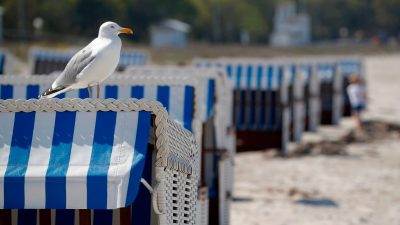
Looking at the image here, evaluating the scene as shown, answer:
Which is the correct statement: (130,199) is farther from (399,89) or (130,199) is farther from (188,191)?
(399,89)

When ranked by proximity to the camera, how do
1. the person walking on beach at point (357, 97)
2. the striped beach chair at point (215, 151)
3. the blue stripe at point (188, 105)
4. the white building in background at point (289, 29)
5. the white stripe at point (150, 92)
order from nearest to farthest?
the blue stripe at point (188, 105) < the white stripe at point (150, 92) < the striped beach chair at point (215, 151) < the person walking on beach at point (357, 97) < the white building in background at point (289, 29)

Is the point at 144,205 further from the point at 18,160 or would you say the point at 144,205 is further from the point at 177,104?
the point at 177,104

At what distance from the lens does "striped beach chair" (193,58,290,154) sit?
42.0 feet

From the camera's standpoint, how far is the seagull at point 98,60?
4312mm

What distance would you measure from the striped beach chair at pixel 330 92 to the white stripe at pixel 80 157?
14203 mm

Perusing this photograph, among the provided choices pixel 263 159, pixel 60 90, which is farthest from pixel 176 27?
pixel 60 90

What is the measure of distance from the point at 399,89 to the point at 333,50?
4003 centimetres

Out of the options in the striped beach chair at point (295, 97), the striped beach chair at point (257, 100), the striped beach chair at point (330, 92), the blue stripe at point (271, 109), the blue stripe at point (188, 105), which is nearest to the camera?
the blue stripe at point (188, 105)

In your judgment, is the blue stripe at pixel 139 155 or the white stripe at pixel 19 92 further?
the white stripe at pixel 19 92

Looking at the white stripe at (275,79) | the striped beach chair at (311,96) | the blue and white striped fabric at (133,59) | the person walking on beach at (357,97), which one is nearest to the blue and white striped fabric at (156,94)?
the white stripe at (275,79)

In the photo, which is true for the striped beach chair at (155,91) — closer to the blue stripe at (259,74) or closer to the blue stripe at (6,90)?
the blue stripe at (6,90)

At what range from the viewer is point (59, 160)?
11.6ft

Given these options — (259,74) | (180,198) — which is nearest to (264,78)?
(259,74)

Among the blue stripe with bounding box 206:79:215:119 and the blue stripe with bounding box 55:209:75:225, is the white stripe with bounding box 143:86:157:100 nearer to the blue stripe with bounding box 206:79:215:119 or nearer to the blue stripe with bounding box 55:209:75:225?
the blue stripe with bounding box 206:79:215:119
